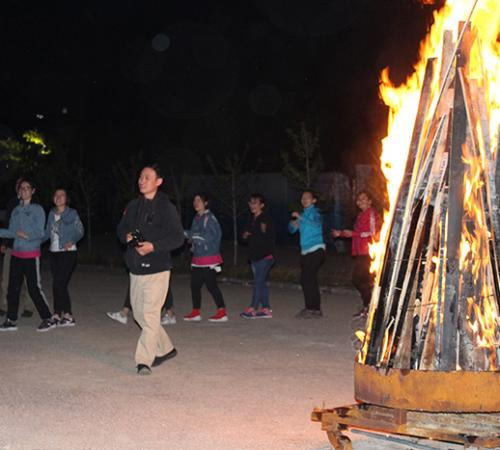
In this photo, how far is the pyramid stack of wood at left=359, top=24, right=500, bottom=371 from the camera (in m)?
5.94

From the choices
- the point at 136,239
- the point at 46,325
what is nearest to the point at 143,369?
the point at 136,239

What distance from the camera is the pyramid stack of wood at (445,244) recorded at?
5.94 m

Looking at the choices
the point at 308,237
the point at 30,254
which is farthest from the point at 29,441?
the point at 308,237

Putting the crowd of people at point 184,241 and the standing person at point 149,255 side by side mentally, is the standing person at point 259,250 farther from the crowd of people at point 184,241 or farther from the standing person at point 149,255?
the standing person at point 149,255

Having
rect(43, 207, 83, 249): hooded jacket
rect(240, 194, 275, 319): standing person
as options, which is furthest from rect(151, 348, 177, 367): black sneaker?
rect(240, 194, 275, 319): standing person

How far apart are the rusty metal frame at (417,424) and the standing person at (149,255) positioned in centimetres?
351

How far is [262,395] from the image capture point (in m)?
8.55

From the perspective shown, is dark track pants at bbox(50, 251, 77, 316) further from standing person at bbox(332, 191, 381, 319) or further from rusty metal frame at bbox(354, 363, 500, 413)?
rusty metal frame at bbox(354, 363, 500, 413)

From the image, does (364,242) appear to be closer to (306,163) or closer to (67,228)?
(67,228)

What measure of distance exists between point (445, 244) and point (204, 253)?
7.53 meters

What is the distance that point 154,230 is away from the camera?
960 cm

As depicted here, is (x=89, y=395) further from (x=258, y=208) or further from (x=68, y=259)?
(x=258, y=208)

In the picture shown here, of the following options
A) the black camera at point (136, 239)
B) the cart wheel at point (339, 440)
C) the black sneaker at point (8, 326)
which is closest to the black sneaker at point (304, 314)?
the black sneaker at point (8, 326)

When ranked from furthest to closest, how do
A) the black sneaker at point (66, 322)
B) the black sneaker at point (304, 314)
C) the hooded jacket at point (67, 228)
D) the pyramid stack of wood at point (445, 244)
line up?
the black sneaker at point (304, 314), the black sneaker at point (66, 322), the hooded jacket at point (67, 228), the pyramid stack of wood at point (445, 244)
